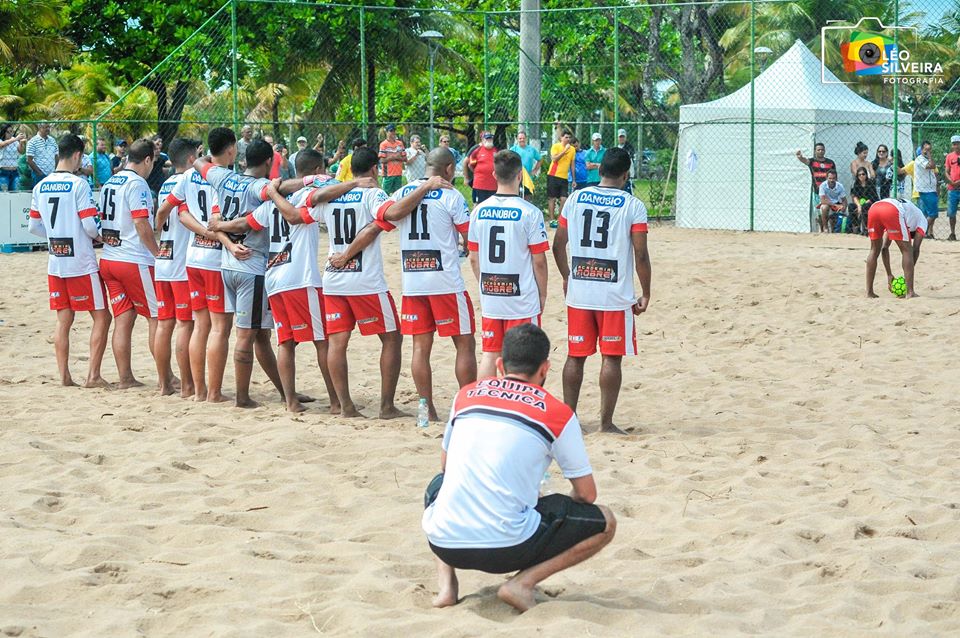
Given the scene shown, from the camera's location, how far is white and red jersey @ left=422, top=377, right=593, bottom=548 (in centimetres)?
432

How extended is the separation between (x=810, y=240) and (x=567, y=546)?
604 inches

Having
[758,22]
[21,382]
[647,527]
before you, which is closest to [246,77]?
[21,382]

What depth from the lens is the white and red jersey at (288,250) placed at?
812 cm

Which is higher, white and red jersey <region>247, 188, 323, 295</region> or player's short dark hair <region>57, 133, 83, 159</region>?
player's short dark hair <region>57, 133, 83, 159</region>

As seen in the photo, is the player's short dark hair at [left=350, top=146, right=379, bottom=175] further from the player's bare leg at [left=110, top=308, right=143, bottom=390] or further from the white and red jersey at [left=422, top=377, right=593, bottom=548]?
the white and red jersey at [left=422, top=377, right=593, bottom=548]

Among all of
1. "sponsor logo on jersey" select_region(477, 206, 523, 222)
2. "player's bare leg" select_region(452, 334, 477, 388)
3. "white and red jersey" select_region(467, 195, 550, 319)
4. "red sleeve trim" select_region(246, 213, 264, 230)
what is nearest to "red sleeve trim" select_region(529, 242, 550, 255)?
"white and red jersey" select_region(467, 195, 550, 319)

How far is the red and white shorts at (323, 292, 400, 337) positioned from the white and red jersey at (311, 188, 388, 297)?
5 cm

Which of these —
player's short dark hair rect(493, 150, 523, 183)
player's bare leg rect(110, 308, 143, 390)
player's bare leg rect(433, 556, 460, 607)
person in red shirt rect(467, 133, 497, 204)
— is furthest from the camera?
person in red shirt rect(467, 133, 497, 204)

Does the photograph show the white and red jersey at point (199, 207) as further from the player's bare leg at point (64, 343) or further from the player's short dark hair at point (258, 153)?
the player's bare leg at point (64, 343)

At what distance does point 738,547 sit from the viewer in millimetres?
5438

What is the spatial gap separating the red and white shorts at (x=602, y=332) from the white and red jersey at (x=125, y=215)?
3.42 metres

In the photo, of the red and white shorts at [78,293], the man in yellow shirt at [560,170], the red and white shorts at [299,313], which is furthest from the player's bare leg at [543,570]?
the man in yellow shirt at [560,170]

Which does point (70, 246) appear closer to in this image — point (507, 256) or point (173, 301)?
point (173, 301)

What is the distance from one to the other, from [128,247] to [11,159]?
459 inches
